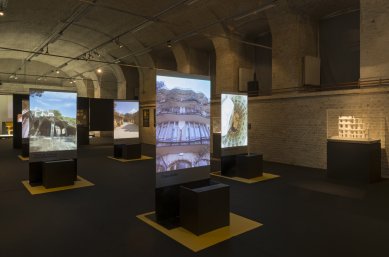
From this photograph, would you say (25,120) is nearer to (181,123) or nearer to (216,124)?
(216,124)

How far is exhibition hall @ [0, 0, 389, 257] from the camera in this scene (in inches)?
149

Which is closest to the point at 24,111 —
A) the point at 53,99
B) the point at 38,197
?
the point at 53,99

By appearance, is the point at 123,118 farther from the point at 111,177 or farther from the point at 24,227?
the point at 24,227

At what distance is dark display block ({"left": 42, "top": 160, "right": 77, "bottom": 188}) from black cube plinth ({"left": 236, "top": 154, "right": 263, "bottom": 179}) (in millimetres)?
4251

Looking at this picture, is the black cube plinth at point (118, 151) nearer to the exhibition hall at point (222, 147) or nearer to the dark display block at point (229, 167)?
the exhibition hall at point (222, 147)

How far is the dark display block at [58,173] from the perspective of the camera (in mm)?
6289

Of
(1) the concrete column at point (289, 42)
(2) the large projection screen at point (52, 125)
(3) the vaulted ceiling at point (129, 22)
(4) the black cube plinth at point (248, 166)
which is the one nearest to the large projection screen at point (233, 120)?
(4) the black cube plinth at point (248, 166)

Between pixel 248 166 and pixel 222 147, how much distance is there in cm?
85

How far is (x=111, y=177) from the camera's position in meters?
7.63

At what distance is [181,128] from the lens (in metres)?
4.14

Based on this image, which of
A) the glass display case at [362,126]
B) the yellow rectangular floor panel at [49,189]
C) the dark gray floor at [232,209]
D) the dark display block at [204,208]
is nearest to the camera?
the dark gray floor at [232,209]

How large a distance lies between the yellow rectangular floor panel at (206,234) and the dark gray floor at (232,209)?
0.34 feet

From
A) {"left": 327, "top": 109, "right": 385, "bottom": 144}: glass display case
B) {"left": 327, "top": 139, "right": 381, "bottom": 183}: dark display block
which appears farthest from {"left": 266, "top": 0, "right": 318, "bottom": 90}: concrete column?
{"left": 327, "top": 139, "right": 381, "bottom": 183}: dark display block

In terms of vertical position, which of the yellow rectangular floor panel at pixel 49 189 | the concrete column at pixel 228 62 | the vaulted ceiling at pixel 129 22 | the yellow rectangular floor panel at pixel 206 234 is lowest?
the yellow rectangular floor panel at pixel 206 234
